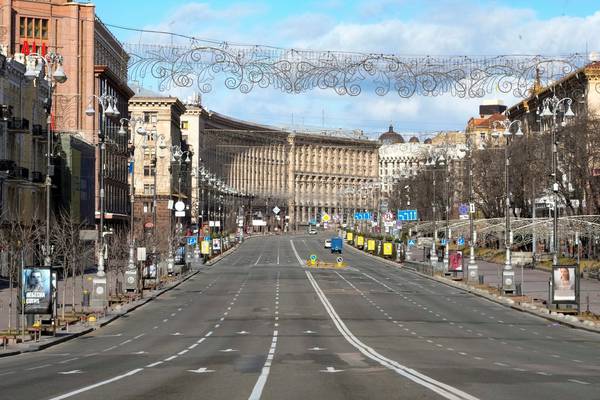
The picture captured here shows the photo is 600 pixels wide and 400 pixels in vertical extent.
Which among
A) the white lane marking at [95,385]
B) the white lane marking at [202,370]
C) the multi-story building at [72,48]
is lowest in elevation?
the white lane marking at [202,370]

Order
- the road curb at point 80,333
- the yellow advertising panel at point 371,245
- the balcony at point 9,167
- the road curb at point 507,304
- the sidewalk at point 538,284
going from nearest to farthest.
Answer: the road curb at point 80,333 → the road curb at point 507,304 → the sidewalk at point 538,284 → the balcony at point 9,167 → the yellow advertising panel at point 371,245

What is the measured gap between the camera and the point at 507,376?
27.2 m

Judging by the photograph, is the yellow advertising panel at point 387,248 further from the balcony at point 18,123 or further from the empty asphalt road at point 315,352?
the balcony at point 18,123

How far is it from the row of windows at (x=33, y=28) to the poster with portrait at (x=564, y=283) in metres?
77.9

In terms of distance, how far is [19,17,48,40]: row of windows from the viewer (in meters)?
120

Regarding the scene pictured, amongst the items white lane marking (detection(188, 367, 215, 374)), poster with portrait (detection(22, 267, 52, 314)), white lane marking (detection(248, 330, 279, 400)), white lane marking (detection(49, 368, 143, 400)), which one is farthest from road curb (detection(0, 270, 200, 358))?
white lane marking (detection(188, 367, 215, 374))

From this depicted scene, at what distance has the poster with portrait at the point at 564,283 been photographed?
180 feet

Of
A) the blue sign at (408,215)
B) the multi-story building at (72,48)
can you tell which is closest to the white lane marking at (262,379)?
the multi-story building at (72,48)

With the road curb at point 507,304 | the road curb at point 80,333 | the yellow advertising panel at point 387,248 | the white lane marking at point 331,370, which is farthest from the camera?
the yellow advertising panel at point 387,248

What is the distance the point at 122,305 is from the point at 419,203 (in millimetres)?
110239

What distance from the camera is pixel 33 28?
120 meters

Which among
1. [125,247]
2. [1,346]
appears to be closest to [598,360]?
[1,346]

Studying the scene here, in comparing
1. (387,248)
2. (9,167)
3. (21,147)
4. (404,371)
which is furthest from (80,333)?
(387,248)

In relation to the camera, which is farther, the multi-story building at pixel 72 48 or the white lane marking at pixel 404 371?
the multi-story building at pixel 72 48
